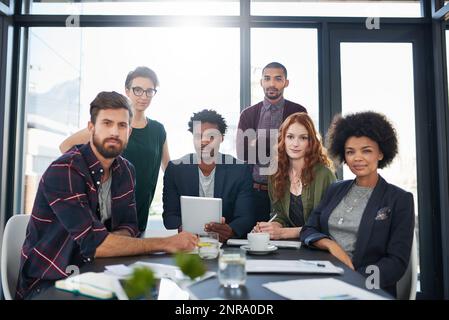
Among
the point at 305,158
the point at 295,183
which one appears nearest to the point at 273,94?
the point at 305,158

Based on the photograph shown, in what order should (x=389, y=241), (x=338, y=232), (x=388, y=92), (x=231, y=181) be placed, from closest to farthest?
(x=389, y=241) < (x=338, y=232) < (x=231, y=181) < (x=388, y=92)

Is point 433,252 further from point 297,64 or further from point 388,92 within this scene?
point 297,64

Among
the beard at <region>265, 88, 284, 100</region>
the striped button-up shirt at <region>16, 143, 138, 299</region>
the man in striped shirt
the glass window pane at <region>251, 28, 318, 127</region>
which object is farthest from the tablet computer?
the glass window pane at <region>251, 28, 318, 127</region>

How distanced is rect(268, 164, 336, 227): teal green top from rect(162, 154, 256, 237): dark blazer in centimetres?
18

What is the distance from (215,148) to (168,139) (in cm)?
70

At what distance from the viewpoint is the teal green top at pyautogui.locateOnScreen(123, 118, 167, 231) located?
2.78 m

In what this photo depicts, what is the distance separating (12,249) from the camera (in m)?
1.70

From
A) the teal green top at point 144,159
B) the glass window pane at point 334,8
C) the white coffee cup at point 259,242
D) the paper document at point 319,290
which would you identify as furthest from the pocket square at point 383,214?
the glass window pane at point 334,8

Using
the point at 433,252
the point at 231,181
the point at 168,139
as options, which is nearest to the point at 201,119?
the point at 231,181

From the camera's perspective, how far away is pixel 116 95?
188 cm

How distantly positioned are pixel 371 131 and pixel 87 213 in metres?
1.38

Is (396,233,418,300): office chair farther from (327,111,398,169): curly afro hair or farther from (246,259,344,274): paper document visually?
(327,111,398,169): curly afro hair

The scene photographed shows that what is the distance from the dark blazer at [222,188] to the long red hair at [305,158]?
7.8 inches

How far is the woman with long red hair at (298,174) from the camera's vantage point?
2.20m
